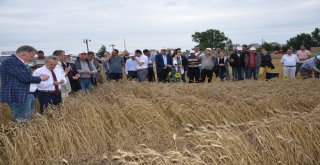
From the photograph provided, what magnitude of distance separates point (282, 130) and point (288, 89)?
385cm

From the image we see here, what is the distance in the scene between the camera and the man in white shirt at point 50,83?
21.3 feet

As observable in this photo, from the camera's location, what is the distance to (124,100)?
6.47 m

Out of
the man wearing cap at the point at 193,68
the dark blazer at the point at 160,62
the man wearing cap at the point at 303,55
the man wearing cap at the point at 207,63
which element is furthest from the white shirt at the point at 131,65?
the man wearing cap at the point at 303,55

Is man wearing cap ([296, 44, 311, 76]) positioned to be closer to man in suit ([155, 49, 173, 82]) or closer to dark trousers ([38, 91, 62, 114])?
man in suit ([155, 49, 173, 82])

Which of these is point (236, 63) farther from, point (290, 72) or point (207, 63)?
point (290, 72)

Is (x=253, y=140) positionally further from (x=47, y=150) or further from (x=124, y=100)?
(x=124, y=100)

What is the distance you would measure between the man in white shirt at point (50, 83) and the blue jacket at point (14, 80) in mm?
803

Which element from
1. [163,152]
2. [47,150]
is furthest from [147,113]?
[163,152]

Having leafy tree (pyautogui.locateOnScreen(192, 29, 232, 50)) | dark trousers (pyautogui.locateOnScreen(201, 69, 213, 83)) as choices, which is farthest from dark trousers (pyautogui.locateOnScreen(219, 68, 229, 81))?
leafy tree (pyautogui.locateOnScreen(192, 29, 232, 50))

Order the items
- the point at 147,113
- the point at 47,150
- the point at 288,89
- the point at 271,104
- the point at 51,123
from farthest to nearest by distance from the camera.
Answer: the point at 288,89
the point at 271,104
the point at 147,113
the point at 51,123
the point at 47,150

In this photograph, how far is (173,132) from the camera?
4680 millimetres

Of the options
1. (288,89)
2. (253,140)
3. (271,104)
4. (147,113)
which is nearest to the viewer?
(253,140)

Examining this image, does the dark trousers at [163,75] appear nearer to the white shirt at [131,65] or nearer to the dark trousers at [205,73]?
the white shirt at [131,65]

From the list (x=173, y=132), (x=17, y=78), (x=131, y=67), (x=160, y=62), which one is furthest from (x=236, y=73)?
(x=17, y=78)
